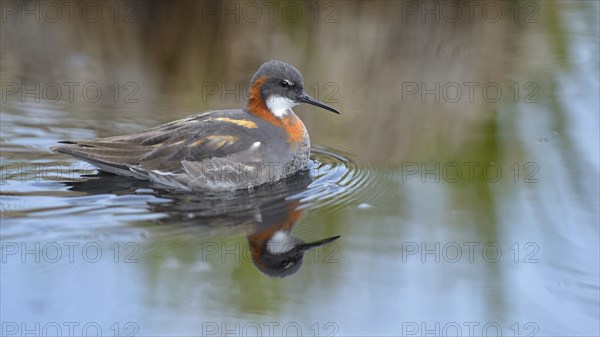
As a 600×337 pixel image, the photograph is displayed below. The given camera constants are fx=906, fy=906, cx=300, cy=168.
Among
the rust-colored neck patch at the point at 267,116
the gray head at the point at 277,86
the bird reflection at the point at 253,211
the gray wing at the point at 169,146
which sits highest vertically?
the gray head at the point at 277,86

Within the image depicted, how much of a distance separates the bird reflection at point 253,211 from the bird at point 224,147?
15cm

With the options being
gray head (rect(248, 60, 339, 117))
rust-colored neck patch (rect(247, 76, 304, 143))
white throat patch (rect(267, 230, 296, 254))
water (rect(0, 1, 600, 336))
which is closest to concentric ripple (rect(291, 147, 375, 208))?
water (rect(0, 1, 600, 336))

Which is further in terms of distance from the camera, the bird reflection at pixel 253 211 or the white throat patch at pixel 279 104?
the white throat patch at pixel 279 104

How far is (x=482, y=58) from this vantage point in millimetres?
11875

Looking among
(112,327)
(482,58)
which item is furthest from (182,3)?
(112,327)

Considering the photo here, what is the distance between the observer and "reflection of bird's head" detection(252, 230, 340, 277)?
6.89 m

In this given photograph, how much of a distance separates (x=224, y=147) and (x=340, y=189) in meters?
1.25

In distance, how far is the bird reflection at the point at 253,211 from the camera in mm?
7117

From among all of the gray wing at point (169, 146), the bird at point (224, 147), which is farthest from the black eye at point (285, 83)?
the gray wing at point (169, 146)

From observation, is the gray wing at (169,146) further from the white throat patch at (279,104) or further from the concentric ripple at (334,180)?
the concentric ripple at (334,180)

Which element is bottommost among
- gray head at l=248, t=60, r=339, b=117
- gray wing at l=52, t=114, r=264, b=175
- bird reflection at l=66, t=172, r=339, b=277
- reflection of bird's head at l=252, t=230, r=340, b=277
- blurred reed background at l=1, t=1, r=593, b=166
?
reflection of bird's head at l=252, t=230, r=340, b=277

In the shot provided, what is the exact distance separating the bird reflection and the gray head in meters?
0.79

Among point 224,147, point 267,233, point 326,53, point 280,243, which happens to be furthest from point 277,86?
point 326,53

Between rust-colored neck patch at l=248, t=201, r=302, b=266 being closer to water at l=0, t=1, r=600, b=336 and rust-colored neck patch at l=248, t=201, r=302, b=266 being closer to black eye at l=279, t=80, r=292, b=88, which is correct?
water at l=0, t=1, r=600, b=336
